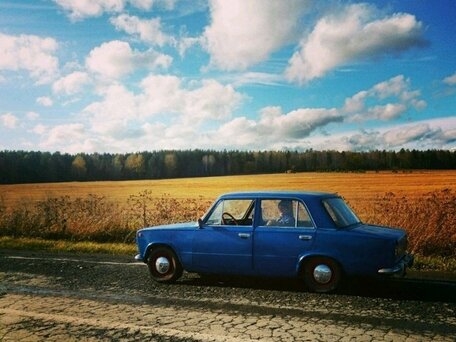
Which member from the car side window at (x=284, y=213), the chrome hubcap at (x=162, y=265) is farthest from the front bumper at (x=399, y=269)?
the chrome hubcap at (x=162, y=265)

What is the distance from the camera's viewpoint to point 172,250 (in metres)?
7.99

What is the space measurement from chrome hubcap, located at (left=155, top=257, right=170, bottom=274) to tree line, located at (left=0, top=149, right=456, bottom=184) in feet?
224

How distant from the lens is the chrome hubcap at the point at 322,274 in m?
6.86

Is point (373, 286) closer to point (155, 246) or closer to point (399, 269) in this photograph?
point (399, 269)

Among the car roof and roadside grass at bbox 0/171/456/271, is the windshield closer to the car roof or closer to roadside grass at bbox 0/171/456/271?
the car roof

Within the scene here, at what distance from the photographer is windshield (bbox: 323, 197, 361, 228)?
714 centimetres

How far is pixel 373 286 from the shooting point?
7543mm

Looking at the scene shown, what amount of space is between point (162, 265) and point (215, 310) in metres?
2.12

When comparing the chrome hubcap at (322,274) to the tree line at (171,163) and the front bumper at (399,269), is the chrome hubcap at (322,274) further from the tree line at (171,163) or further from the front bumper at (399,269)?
the tree line at (171,163)

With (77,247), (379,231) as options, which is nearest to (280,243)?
(379,231)

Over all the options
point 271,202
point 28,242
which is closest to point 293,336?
point 271,202

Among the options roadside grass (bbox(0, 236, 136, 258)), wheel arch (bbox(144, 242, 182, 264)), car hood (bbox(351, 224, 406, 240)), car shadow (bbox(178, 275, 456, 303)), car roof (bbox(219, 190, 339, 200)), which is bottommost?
roadside grass (bbox(0, 236, 136, 258))

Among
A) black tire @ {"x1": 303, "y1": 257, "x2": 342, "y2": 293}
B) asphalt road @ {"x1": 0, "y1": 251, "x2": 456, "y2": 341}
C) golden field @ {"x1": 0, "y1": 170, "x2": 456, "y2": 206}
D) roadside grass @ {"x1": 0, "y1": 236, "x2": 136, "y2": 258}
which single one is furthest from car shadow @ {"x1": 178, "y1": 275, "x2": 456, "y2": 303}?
golden field @ {"x1": 0, "y1": 170, "x2": 456, "y2": 206}

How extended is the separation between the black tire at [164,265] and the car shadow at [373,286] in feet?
0.80
